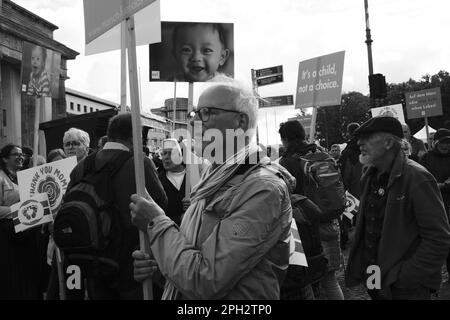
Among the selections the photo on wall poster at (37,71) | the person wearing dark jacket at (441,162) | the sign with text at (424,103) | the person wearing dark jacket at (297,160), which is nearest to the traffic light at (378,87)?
the sign with text at (424,103)

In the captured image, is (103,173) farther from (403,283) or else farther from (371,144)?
(403,283)

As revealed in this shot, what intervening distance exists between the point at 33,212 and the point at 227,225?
9.22 feet

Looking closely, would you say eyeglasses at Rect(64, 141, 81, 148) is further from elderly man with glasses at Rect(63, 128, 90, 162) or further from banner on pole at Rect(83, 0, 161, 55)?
banner on pole at Rect(83, 0, 161, 55)

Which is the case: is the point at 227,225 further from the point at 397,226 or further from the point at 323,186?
the point at 323,186

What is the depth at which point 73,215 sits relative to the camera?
2924mm

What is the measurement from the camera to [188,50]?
5.56 meters

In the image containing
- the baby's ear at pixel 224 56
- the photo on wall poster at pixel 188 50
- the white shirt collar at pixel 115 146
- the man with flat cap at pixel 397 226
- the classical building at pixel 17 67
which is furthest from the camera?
the classical building at pixel 17 67

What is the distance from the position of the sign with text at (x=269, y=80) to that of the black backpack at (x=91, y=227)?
8158 mm

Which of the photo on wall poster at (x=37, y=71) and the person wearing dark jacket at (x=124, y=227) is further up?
the photo on wall poster at (x=37, y=71)

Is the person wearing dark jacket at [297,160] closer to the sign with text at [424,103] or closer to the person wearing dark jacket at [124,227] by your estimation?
the person wearing dark jacket at [124,227]

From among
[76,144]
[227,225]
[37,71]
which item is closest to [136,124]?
[227,225]

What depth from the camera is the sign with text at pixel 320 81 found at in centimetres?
704
